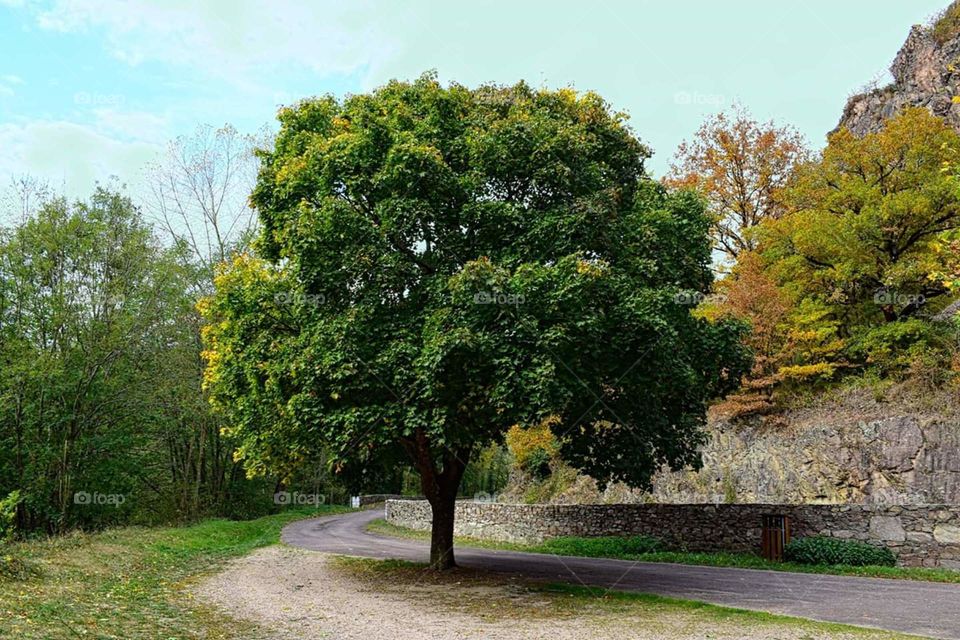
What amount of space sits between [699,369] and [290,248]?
9.39 metres

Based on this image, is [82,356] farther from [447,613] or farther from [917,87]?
[917,87]

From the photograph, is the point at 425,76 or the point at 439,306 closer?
the point at 439,306

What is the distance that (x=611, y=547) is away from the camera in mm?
21781

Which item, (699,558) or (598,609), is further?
(699,558)

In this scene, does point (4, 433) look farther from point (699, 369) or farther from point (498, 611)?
point (699, 369)

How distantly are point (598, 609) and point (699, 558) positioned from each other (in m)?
8.94

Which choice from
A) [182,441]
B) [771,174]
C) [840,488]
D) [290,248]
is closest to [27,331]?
[182,441]

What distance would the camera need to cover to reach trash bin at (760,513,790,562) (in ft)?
65.2

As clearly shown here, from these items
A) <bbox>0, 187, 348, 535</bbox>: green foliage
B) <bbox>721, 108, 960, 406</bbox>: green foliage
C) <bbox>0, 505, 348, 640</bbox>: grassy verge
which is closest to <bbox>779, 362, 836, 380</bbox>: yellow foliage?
<bbox>721, 108, 960, 406</bbox>: green foliage

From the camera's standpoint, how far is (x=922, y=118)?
89.1ft

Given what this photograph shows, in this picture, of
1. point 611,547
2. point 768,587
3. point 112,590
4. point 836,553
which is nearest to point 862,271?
point 836,553

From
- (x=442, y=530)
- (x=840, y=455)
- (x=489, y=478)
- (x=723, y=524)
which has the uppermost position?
(x=840, y=455)

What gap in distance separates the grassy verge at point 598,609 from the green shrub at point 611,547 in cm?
611

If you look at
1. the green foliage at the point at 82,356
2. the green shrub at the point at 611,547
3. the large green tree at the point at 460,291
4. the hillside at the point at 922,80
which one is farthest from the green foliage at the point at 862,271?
the green foliage at the point at 82,356
